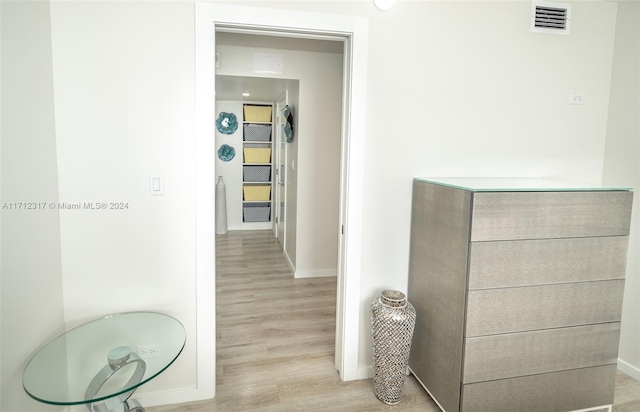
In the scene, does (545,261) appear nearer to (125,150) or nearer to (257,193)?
(125,150)

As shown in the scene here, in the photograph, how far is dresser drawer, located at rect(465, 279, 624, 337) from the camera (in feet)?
6.45

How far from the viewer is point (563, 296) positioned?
208 cm

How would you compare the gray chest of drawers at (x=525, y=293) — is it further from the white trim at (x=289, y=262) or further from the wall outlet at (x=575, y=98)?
the white trim at (x=289, y=262)

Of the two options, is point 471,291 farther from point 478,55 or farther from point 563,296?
point 478,55

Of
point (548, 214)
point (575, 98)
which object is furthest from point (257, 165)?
point (548, 214)

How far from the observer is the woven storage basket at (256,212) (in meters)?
6.86

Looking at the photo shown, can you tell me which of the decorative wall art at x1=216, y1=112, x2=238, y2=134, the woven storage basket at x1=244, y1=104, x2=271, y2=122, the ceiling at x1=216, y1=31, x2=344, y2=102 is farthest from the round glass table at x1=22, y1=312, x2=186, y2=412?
the woven storage basket at x1=244, y1=104, x2=271, y2=122

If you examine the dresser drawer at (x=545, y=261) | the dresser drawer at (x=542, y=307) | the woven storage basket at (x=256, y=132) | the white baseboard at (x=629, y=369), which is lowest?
the white baseboard at (x=629, y=369)

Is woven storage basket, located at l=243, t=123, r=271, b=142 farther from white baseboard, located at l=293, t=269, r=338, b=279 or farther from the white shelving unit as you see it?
white baseboard, located at l=293, t=269, r=338, b=279

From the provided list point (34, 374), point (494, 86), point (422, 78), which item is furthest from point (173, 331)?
point (494, 86)

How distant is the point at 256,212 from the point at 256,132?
131 cm

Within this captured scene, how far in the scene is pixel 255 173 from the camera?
6785 millimetres

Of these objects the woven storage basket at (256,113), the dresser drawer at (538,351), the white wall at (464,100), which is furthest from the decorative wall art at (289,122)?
the dresser drawer at (538,351)

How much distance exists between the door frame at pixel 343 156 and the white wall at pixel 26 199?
0.65m
